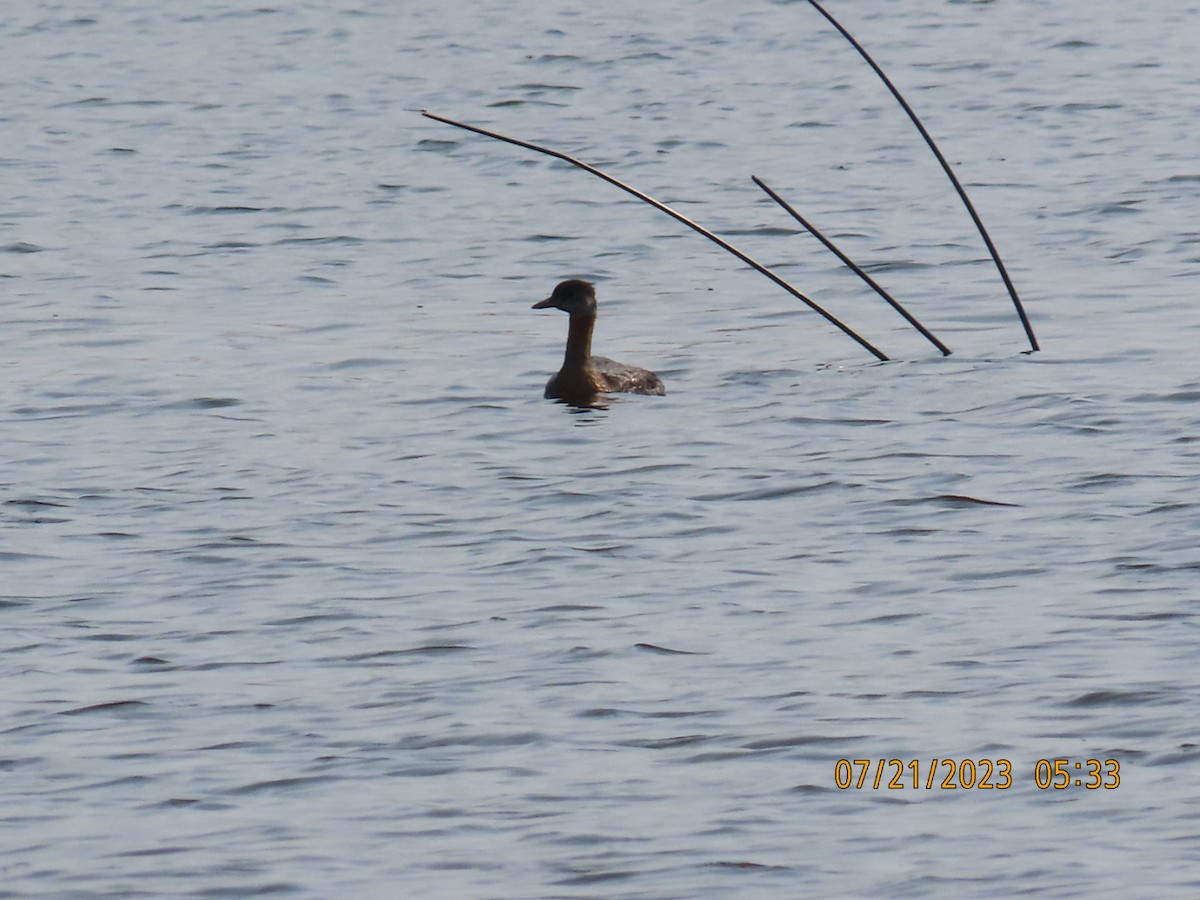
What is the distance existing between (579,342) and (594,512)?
116 inches

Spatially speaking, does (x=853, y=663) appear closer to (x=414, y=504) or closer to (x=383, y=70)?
(x=414, y=504)

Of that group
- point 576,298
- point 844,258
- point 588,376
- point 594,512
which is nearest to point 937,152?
point 844,258

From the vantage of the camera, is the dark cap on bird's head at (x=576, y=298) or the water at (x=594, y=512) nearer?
the water at (x=594, y=512)

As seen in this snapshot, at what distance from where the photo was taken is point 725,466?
11.5m

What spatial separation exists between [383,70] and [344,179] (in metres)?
6.06

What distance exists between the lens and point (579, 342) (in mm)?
13492

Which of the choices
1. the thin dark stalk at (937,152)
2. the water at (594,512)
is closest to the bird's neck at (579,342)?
the water at (594,512)

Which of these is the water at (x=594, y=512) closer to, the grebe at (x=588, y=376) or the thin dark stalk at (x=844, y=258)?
the grebe at (x=588, y=376)

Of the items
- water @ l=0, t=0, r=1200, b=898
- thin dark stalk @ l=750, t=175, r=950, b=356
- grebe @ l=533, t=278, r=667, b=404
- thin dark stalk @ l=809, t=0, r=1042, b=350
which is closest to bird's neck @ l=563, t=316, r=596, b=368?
grebe @ l=533, t=278, r=667, b=404

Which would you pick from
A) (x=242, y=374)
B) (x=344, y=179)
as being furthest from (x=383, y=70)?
(x=242, y=374)

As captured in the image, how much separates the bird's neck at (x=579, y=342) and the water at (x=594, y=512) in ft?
1.54

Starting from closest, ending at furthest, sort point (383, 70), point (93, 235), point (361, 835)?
point (361, 835), point (93, 235), point (383, 70)

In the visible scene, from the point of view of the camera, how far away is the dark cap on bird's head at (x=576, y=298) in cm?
1380

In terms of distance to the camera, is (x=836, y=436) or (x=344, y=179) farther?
(x=344, y=179)
